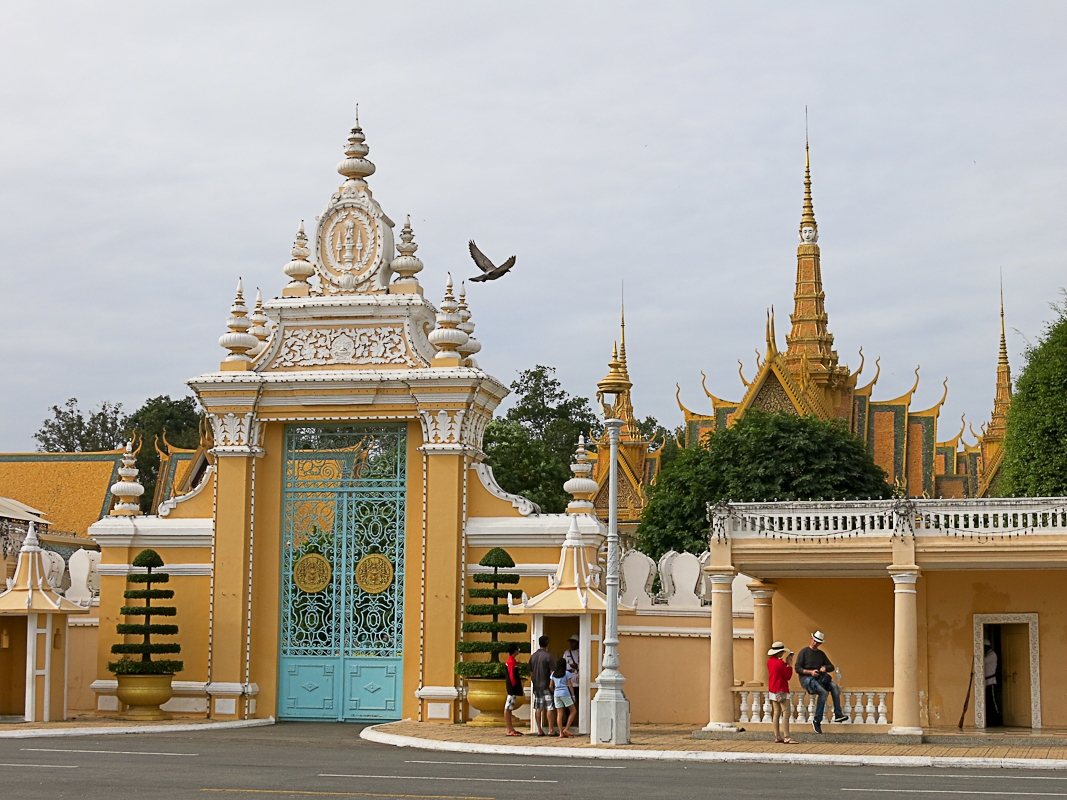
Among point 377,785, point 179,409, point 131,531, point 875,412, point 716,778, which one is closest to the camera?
point 377,785

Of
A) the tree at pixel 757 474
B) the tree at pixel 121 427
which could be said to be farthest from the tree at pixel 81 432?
the tree at pixel 757 474

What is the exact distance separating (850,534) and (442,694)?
628 centimetres

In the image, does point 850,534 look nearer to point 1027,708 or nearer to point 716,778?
point 1027,708

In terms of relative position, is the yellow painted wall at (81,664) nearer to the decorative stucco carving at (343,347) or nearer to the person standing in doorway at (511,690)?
the decorative stucco carving at (343,347)

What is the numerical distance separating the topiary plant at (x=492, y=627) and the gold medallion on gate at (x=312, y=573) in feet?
8.11

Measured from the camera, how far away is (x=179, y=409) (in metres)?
68.3

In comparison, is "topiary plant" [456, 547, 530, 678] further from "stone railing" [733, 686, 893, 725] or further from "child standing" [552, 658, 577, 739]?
"stone railing" [733, 686, 893, 725]

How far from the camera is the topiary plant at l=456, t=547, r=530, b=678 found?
64.1 ft

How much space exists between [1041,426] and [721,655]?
13.4m

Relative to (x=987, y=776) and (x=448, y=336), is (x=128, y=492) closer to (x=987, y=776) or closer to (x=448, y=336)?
(x=448, y=336)

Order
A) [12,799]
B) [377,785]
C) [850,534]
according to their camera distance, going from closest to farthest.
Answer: [12,799] < [377,785] < [850,534]

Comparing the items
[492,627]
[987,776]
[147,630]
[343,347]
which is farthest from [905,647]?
[147,630]

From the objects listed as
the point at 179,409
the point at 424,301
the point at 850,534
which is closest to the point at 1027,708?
the point at 850,534

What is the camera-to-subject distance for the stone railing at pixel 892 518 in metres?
18.1
